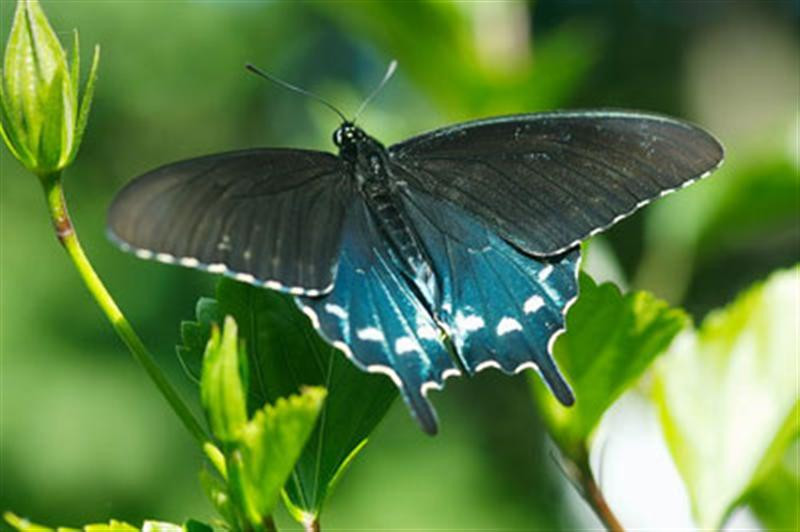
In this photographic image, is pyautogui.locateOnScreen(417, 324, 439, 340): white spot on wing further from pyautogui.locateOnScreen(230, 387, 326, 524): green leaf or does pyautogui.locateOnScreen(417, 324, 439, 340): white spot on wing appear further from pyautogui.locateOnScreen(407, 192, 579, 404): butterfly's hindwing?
pyautogui.locateOnScreen(230, 387, 326, 524): green leaf

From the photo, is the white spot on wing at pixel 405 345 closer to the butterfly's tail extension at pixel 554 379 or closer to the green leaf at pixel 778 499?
the butterfly's tail extension at pixel 554 379

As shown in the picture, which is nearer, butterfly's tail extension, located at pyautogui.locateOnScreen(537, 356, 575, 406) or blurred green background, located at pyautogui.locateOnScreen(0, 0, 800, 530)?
butterfly's tail extension, located at pyautogui.locateOnScreen(537, 356, 575, 406)

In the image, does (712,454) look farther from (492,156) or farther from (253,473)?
(253,473)

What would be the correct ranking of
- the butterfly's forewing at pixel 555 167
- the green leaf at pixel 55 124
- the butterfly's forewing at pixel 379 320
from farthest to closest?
the butterfly's forewing at pixel 555 167, the butterfly's forewing at pixel 379 320, the green leaf at pixel 55 124

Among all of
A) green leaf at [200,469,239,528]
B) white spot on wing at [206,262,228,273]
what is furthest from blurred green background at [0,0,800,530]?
green leaf at [200,469,239,528]

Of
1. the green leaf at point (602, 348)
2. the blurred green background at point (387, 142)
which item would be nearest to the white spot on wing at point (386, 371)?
the green leaf at point (602, 348)

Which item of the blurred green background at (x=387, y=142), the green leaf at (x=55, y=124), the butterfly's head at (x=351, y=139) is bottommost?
the blurred green background at (x=387, y=142)

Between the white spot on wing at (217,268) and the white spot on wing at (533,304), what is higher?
the white spot on wing at (217,268)
